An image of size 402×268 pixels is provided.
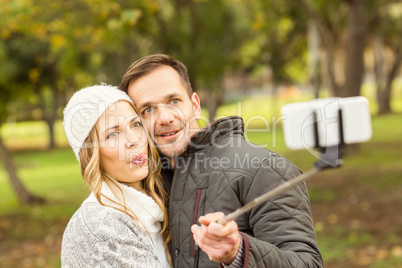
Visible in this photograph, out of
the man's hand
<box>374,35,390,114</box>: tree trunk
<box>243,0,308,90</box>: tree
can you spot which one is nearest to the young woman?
the man's hand

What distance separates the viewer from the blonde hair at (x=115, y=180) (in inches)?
99.0

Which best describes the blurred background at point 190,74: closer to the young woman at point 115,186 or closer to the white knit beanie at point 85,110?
the young woman at point 115,186

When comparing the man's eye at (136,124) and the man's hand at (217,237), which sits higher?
the man's eye at (136,124)

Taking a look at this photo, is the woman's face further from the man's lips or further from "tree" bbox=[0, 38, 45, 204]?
"tree" bbox=[0, 38, 45, 204]

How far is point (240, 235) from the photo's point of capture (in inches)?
73.9

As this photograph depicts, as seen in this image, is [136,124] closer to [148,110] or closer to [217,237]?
[148,110]

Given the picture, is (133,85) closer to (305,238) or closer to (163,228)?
(163,228)

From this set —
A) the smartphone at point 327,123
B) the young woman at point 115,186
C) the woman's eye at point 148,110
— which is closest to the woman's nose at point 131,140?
the young woman at point 115,186

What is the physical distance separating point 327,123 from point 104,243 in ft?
4.13

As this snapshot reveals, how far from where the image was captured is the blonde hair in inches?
99.0

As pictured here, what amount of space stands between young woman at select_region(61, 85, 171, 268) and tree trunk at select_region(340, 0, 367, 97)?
436 inches

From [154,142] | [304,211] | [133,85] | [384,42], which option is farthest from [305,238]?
[384,42]

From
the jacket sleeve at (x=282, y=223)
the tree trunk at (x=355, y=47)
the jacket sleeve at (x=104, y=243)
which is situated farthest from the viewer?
the tree trunk at (x=355, y=47)

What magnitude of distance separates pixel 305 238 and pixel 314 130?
834 mm
